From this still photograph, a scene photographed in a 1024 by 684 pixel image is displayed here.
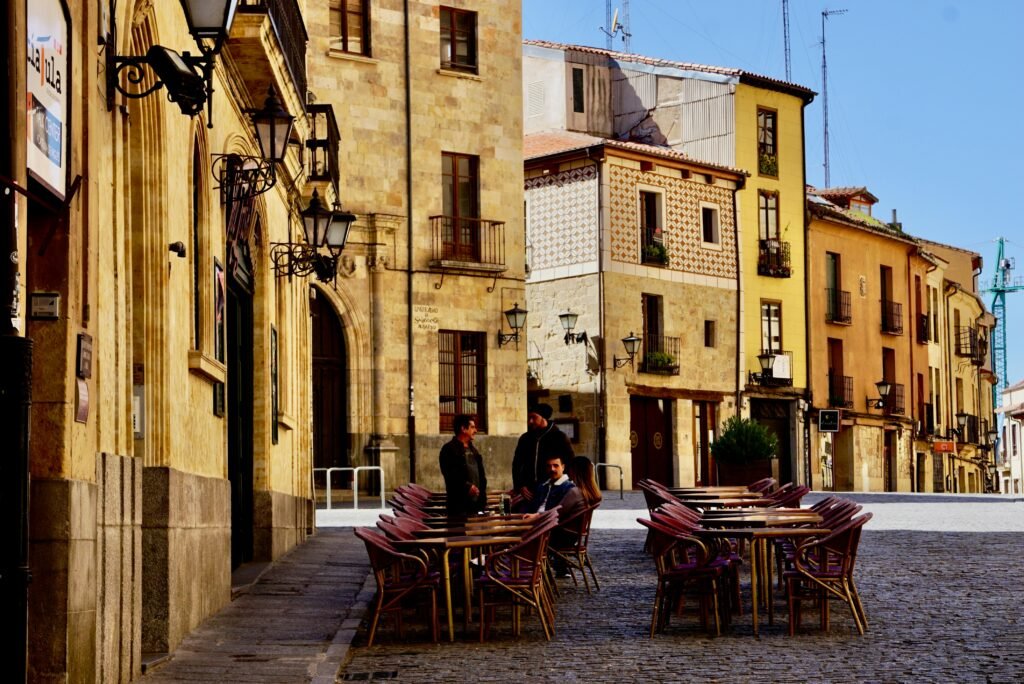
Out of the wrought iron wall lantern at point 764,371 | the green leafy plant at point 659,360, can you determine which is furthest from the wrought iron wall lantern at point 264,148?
the wrought iron wall lantern at point 764,371

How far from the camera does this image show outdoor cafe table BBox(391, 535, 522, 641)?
10914 mm

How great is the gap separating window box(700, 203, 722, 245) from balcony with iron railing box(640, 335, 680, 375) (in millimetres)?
3277

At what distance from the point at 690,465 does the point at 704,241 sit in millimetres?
5949

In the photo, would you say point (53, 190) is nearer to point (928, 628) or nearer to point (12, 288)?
point (12, 288)

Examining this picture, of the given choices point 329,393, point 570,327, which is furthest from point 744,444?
point 329,393

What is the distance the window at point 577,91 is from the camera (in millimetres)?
45000

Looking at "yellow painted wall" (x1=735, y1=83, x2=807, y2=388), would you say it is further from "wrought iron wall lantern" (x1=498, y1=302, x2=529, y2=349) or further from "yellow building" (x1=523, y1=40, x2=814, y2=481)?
"wrought iron wall lantern" (x1=498, y1=302, x2=529, y2=349)

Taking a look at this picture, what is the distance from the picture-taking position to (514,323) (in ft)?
109

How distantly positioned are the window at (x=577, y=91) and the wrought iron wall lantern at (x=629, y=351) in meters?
7.56

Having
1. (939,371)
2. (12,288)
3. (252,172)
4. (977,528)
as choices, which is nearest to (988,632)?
(252,172)

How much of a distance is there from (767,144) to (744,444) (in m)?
Result: 13.1

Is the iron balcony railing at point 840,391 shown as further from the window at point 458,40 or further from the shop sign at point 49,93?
the shop sign at point 49,93

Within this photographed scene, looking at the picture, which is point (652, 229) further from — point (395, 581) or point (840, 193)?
point (395, 581)

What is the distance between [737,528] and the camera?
11.6 meters
